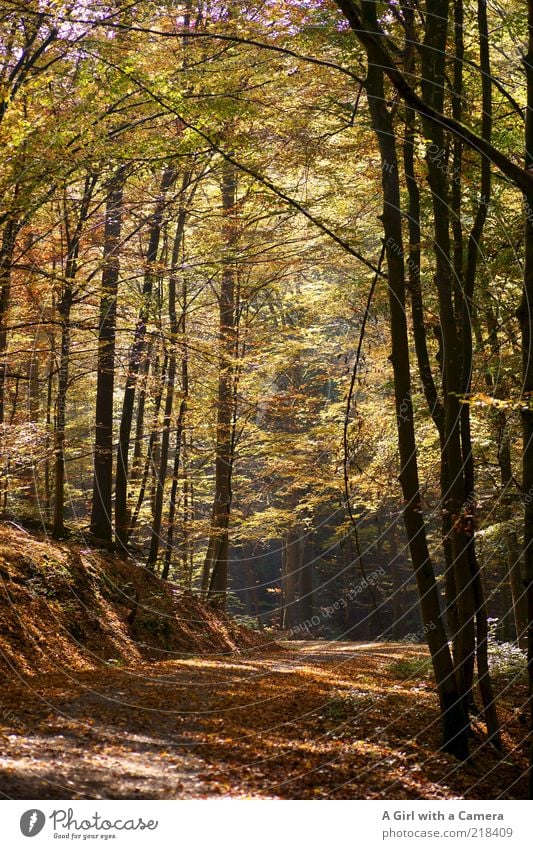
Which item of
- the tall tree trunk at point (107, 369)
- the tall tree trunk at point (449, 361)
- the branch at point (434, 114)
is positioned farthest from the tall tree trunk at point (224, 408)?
the branch at point (434, 114)

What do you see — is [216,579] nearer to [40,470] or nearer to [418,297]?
[40,470]

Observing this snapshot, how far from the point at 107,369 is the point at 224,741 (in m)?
8.77

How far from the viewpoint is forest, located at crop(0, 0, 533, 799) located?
663 cm

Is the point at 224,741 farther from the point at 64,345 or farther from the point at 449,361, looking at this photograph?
the point at 64,345

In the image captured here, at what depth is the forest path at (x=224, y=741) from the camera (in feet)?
18.3

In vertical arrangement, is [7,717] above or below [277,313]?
below

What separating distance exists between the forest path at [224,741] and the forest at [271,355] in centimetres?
4

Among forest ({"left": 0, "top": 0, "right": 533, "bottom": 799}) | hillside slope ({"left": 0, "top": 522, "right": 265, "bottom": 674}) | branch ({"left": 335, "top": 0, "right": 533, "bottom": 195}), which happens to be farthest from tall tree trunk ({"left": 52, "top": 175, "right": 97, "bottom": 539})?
branch ({"left": 335, "top": 0, "right": 533, "bottom": 195})

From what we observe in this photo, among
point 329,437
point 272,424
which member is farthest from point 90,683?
point 272,424

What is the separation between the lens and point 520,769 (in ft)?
23.9

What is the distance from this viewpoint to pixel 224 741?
6910 millimetres

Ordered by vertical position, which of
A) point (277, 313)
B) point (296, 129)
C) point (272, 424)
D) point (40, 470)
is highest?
point (296, 129)

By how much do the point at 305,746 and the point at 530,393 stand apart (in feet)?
12.9

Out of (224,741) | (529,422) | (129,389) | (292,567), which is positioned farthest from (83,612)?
(292,567)
